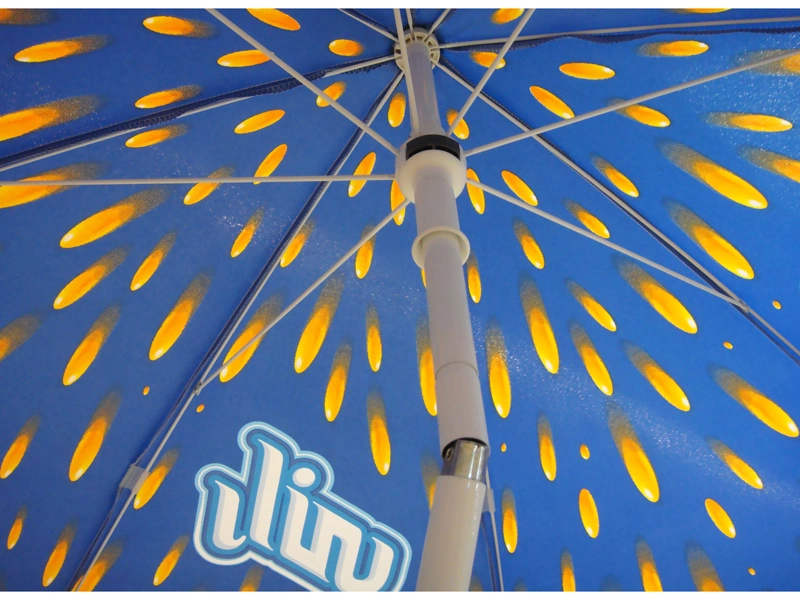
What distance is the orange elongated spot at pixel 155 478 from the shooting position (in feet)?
15.7

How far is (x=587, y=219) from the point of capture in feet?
15.0

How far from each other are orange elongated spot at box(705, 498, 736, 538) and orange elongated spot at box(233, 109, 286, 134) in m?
3.37

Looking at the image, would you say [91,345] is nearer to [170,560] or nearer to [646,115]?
[170,560]

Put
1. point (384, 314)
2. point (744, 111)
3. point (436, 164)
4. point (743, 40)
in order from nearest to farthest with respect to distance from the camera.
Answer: point (436, 164)
point (743, 40)
point (744, 111)
point (384, 314)

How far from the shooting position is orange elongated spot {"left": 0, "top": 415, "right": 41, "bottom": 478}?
4512 mm

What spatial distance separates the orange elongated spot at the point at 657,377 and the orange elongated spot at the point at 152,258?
2677 mm

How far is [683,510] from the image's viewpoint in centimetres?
483

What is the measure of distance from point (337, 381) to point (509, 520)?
1.38 meters

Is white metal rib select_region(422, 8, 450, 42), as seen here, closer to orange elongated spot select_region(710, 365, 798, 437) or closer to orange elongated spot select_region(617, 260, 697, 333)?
orange elongated spot select_region(617, 260, 697, 333)

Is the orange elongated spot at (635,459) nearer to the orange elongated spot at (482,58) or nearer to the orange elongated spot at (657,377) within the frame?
the orange elongated spot at (657,377)

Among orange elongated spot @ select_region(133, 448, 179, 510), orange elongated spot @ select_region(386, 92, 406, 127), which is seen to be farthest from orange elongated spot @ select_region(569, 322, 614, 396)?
orange elongated spot @ select_region(133, 448, 179, 510)

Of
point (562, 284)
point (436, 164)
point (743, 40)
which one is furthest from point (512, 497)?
point (743, 40)

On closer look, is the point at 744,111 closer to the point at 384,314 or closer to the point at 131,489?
the point at 384,314

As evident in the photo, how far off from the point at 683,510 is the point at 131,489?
327 cm
